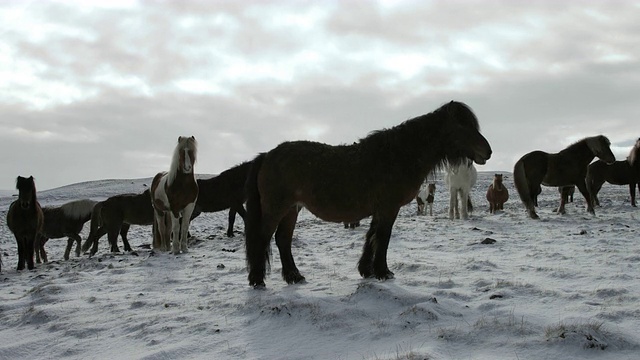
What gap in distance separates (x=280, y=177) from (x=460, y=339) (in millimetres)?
3197

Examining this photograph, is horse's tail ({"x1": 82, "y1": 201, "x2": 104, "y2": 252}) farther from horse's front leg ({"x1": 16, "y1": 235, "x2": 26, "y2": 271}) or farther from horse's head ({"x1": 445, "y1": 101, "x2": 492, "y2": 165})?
horse's head ({"x1": 445, "y1": 101, "x2": 492, "y2": 165})

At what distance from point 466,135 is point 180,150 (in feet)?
21.9

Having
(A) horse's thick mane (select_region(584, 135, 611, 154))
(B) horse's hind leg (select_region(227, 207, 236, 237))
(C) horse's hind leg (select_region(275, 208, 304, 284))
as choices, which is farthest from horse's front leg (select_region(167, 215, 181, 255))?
(A) horse's thick mane (select_region(584, 135, 611, 154))

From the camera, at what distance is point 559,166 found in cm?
1353

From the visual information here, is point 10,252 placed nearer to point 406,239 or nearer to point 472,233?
point 406,239

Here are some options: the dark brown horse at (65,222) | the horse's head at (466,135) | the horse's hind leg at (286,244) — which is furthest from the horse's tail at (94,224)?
the horse's head at (466,135)

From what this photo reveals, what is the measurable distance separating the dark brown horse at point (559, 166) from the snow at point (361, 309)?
4.96 metres

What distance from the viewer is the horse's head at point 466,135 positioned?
636 centimetres

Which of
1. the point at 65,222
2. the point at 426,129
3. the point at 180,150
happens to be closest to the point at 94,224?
the point at 65,222

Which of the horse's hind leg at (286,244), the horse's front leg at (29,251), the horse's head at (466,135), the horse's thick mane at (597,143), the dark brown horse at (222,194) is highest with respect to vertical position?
the horse's thick mane at (597,143)

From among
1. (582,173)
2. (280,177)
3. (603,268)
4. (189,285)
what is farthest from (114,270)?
(582,173)

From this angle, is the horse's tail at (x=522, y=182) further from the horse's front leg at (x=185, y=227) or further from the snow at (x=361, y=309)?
the horse's front leg at (x=185, y=227)

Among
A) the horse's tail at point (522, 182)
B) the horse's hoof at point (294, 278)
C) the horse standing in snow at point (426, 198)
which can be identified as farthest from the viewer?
the horse standing in snow at point (426, 198)

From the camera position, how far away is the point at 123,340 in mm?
4617
